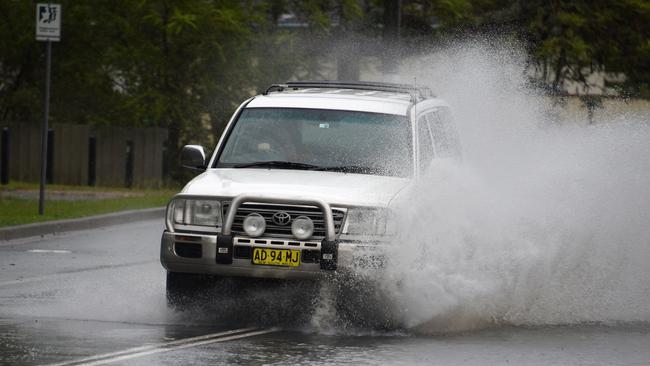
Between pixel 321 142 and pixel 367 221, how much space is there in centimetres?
165

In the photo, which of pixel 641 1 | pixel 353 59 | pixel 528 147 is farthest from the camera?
pixel 641 1

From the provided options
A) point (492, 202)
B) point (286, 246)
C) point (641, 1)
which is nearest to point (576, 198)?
point (492, 202)

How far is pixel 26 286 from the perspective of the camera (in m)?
14.2

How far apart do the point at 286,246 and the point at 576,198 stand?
11.0ft

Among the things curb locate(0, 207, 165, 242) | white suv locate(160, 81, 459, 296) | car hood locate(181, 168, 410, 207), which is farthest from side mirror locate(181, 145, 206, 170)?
curb locate(0, 207, 165, 242)

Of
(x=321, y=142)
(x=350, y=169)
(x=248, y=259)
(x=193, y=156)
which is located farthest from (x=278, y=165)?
(x=248, y=259)

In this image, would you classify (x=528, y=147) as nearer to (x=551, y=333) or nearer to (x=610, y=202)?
(x=610, y=202)

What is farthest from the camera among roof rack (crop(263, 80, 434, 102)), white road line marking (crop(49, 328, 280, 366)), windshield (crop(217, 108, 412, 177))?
roof rack (crop(263, 80, 434, 102))

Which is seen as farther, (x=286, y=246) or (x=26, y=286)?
(x=26, y=286)

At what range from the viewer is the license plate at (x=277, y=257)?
11.4m

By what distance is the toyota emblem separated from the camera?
38.0 feet

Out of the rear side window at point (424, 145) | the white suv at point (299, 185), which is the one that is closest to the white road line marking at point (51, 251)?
the white suv at point (299, 185)

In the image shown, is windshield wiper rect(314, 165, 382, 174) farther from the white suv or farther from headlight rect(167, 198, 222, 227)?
headlight rect(167, 198, 222, 227)

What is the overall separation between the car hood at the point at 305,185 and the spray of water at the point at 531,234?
23 cm
